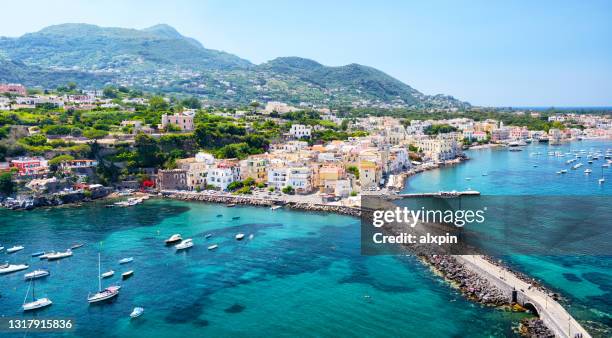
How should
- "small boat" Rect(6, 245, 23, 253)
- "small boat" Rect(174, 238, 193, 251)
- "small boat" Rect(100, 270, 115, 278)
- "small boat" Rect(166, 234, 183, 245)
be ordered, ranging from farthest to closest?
"small boat" Rect(166, 234, 183, 245)
"small boat" Rect(174, 238, 193, 251)
"small boat" Rect(6, 245, 23, 253)
"small boat" Rect(100, 270, 115, 278)

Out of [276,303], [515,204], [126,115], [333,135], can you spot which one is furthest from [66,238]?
[333,135]

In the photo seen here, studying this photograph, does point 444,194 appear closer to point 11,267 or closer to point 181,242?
point 181,242

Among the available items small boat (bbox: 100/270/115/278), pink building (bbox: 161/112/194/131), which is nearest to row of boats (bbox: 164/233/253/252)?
small boat (bbox: 100/270/115/278)

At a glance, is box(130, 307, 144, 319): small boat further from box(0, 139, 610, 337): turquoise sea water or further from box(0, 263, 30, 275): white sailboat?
box(0, 263, 30, 275): white sailboat

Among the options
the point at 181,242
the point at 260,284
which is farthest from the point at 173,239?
the point at 260,284

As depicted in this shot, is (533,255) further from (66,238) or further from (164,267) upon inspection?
(66,238)
